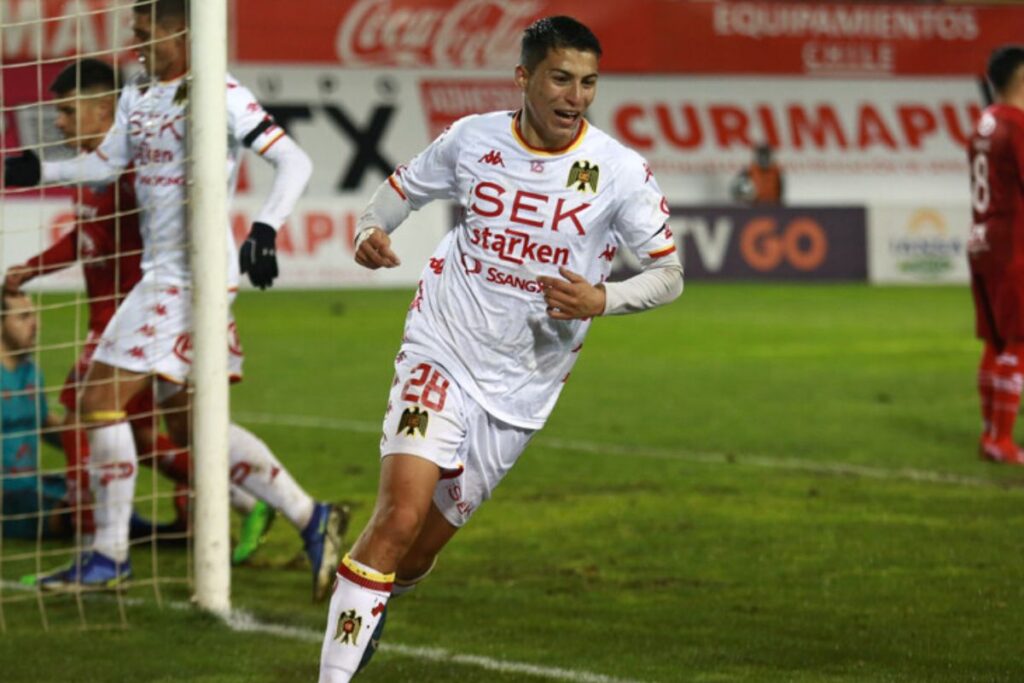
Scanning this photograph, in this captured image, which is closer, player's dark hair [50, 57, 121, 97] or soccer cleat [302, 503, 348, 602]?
soccer cleat [302, 503, 348, 602]

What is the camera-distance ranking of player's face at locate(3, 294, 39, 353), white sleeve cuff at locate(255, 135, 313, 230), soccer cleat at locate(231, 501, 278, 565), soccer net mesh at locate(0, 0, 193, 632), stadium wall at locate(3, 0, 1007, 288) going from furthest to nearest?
stadium wall at locate(3, 0, 1007, 288) → player's face at locate(3, 294, 39, 353) → soccer cleat at locate(231, 501, 278, 565) → soccer net mesh at locate(0, 0, 193, 632) → white sleeve cuff at locate(255, 135, 313, 230)

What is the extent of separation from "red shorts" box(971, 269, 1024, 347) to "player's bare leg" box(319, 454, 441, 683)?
5810 millimetres

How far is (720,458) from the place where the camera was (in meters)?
10.2

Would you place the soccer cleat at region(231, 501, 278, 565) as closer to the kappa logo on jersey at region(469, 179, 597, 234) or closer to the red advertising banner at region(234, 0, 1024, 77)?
the kappa logo on jersey at region(469, 179, 597, 234)

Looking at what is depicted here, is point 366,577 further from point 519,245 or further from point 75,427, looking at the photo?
point 75,427

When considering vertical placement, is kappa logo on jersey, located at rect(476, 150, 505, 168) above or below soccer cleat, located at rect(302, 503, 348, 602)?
above

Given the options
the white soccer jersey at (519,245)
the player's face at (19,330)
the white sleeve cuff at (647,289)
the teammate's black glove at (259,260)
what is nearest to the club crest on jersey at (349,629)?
the white soccer jersey at (519,245)

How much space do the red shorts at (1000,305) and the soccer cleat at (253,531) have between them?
441cm

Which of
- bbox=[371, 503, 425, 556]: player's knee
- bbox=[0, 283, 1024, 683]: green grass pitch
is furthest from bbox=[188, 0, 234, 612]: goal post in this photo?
bbox=[371, 503, 425, 556]: player's knee

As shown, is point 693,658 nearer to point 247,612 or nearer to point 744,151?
point 247,612

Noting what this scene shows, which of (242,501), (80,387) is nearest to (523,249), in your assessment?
(80,387)

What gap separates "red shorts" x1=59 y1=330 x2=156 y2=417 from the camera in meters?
6.93

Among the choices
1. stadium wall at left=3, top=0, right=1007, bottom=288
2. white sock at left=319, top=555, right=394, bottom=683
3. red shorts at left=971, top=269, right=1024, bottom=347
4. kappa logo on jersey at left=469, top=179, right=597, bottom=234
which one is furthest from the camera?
stadium wall at left=3, top=0, right=1007, bottom=288

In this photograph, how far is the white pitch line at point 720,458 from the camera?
933 cm
